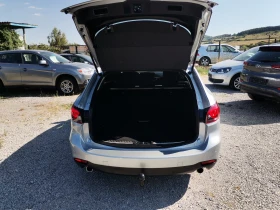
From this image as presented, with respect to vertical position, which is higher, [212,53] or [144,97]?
[212,53]

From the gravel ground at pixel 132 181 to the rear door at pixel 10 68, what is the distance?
4014 millimetres

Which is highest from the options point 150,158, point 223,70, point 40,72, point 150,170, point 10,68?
point 10,68

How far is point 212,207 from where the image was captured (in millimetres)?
2383

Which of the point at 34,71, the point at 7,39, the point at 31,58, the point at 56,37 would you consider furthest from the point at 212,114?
the point at 56,37

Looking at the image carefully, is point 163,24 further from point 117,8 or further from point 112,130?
point 112,130

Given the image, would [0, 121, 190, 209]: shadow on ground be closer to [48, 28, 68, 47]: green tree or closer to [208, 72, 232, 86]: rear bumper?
[208, 72, 232, 86]: rear bumper

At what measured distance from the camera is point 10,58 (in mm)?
8031

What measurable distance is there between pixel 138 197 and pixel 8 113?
4822mm

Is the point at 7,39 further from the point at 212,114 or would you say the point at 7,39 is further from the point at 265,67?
the point at 212,114

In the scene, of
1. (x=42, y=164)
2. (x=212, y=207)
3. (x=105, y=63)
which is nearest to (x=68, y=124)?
(x=42, y=164)

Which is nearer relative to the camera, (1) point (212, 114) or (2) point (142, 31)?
(1) point (212, 114)

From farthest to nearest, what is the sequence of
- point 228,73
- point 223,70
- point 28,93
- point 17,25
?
point 17,25
point 28,93
point 223,70
point 228,73

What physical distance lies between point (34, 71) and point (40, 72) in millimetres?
207

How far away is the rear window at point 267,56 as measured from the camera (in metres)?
5.18
